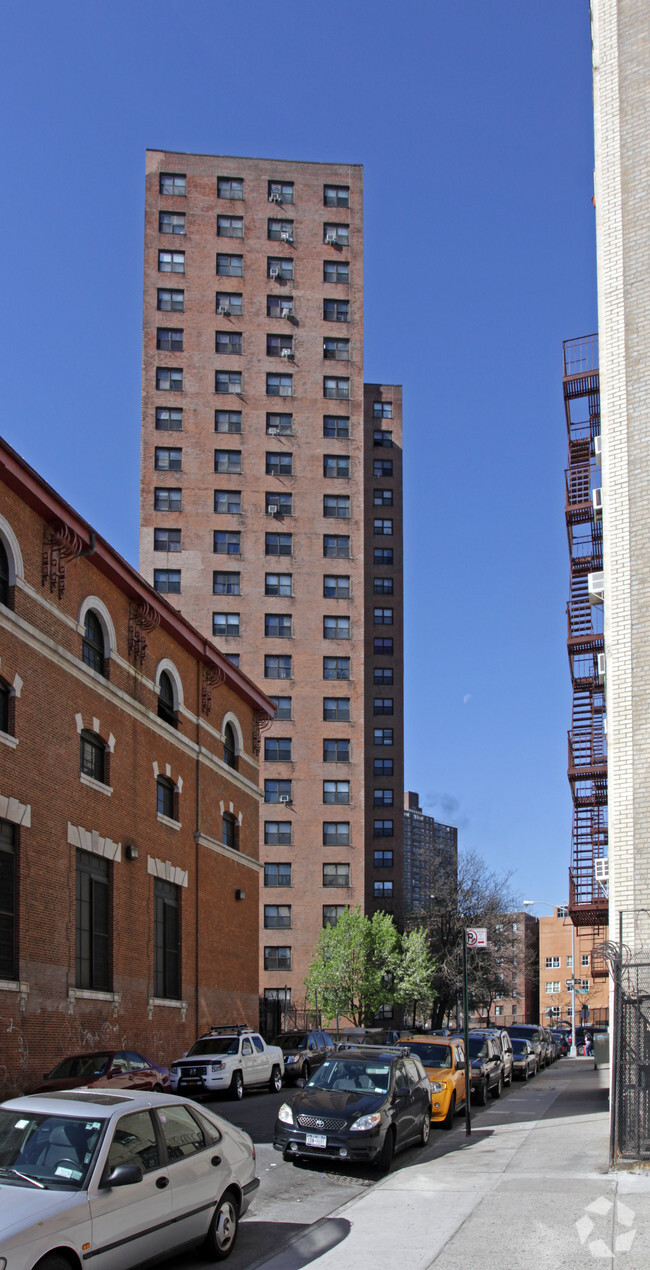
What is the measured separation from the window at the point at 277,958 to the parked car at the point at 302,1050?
29.5 meters

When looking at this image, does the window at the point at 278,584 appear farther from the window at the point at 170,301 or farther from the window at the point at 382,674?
the window at the point at 382,674

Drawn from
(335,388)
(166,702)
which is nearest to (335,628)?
(335,388)

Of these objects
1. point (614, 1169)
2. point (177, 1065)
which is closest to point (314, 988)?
point (177, 1065)

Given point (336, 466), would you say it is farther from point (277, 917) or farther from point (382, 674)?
point (277, 917)

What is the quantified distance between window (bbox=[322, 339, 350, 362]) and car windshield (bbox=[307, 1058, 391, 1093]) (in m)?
59.6

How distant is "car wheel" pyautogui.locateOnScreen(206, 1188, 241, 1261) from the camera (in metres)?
10.7

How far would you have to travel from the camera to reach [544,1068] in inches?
1863

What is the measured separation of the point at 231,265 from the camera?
72688mm

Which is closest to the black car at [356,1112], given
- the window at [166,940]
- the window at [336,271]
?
the window at [166,940]

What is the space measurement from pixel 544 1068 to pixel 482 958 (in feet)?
56.6

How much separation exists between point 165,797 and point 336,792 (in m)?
36.4

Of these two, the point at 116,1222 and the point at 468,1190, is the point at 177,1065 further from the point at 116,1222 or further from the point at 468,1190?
the point at 116,1222

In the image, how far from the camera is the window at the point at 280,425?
233ft

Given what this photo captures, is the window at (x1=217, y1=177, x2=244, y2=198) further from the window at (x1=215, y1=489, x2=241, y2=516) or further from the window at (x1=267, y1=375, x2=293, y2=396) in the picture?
the window at (x1=215, y1=489, x2=241, y2=516)
